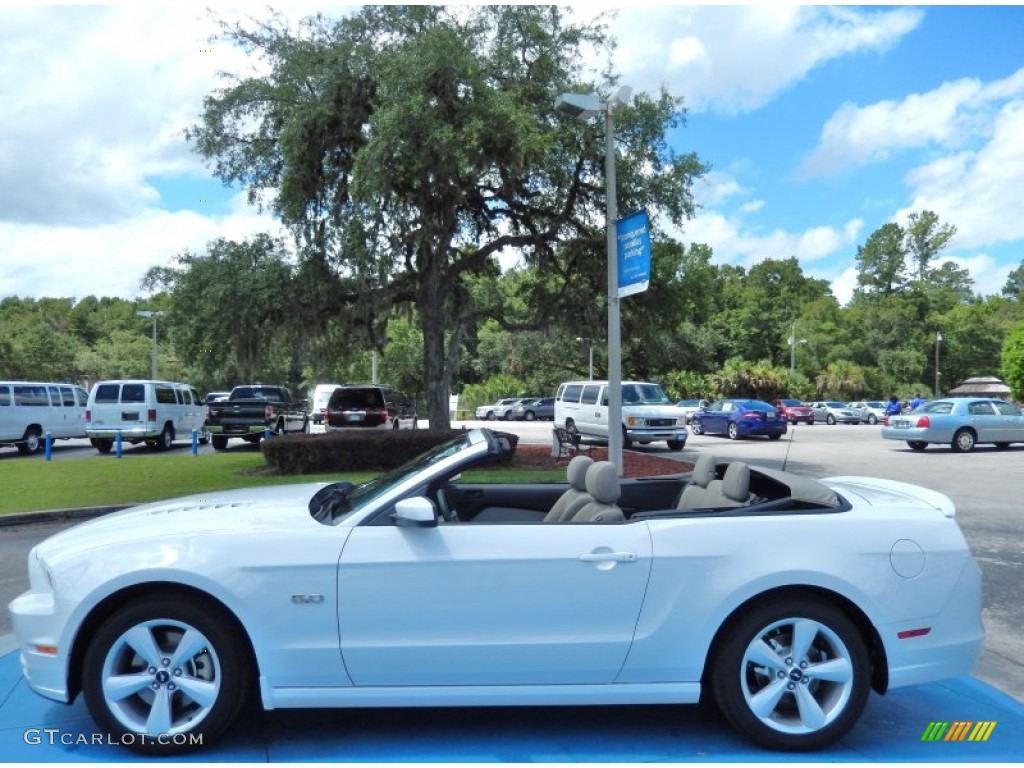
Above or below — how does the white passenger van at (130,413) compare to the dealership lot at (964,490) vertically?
above

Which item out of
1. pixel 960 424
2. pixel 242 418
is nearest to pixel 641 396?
pixel 960 424

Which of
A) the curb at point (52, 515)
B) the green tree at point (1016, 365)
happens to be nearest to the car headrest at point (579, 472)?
the curb at point (52, 515)

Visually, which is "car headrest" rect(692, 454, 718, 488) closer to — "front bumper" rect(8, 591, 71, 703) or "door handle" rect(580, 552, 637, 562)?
"door handle" rect(580, 552, 637, 562)

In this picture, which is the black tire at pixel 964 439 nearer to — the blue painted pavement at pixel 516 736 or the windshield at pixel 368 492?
the blue painted pavement at pixel 516 736

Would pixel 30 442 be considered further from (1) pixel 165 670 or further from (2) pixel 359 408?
(1) pixel 165 670

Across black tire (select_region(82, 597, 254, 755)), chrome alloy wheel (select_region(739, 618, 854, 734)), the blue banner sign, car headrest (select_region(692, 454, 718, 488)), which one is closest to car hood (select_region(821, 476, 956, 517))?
car headrest (select_region(692, 454, 718, 488))

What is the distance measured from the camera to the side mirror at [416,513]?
144 inches

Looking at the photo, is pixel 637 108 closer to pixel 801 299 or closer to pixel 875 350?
pixel 875 350

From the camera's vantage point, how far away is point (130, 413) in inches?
890

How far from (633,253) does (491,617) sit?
7.72 metres

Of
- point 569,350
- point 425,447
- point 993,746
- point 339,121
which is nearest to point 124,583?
point 993,746

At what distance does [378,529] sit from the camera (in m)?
3.78

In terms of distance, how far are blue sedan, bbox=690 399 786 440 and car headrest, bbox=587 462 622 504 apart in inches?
1062

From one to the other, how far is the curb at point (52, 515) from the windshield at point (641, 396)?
49.9ft
